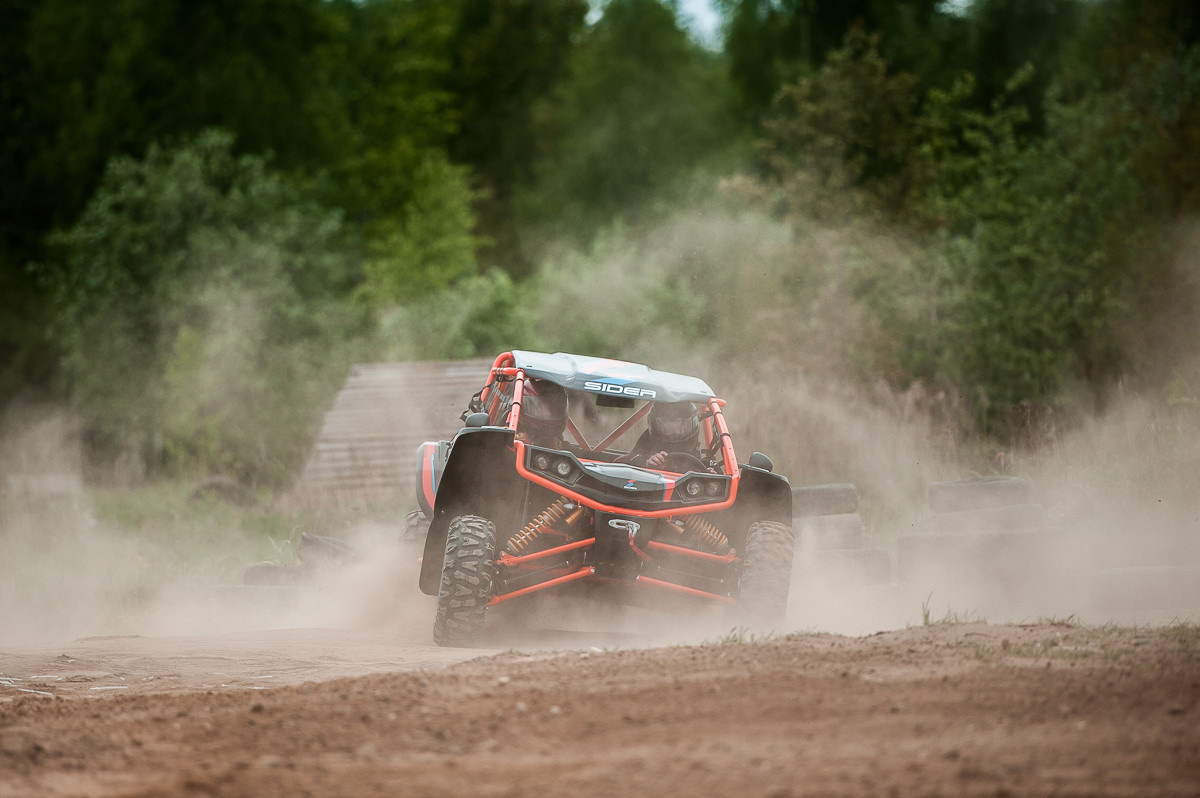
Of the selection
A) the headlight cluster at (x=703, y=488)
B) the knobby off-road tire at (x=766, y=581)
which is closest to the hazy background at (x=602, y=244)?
the knobby off-road tire at (x=766, y=581)

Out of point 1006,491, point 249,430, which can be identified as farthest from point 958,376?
point 249,430

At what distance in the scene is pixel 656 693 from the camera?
17.0 ft

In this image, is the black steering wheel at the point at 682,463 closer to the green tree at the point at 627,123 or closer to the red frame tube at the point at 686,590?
the red frame tube at the point at 686,590

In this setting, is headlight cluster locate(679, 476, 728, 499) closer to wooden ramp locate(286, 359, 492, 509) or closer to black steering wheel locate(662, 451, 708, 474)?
black steering wheel locate(662, 451, 708, 474)

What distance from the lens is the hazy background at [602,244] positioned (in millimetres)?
14352

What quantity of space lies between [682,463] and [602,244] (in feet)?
91.8

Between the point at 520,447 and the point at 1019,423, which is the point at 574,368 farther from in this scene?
the point at 1019,423

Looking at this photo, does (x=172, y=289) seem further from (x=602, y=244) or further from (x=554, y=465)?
(x=554, y=465)

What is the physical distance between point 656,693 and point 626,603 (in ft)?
9.43

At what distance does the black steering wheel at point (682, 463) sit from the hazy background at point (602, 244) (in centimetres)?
150

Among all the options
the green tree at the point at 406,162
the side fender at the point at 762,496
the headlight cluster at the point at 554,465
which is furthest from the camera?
the green tree at the point at 406,162

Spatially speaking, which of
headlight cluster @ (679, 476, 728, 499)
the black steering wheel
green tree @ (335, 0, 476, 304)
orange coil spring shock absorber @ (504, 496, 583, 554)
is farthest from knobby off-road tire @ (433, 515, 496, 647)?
green tree @ (335, 0, 476, 304)

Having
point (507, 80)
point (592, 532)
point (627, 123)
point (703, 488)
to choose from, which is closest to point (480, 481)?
point (592, 532)

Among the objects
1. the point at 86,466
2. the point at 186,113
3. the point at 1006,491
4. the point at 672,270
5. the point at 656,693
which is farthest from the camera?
the point at 186,113
